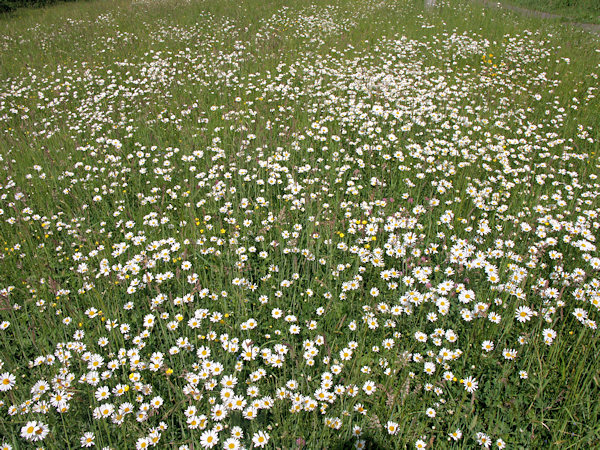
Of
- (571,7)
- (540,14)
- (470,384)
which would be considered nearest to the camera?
(470,384)

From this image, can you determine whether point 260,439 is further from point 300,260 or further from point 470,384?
point 300,260

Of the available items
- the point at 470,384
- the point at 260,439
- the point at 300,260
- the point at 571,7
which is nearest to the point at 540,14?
the point at 571,7

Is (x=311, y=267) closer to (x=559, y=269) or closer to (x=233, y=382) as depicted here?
(x=233, y=382)

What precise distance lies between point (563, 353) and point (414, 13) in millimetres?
13858

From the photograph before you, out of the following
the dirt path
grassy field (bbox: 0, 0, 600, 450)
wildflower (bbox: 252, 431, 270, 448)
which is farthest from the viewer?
the dirt path

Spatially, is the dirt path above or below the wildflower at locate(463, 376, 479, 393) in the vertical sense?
above

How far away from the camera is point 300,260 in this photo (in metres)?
3.54

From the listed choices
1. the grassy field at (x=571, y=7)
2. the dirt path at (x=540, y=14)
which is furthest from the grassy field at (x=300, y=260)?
the grassy field at (x=571, y=7)

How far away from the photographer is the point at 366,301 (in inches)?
120

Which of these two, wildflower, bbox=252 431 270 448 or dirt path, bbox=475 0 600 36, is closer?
wildflower, bbox=252 431 270 448

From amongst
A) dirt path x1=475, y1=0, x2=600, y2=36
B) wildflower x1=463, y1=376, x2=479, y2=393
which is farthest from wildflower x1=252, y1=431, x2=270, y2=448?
dirt path x1=475, y1=0, x2=600, y2=36

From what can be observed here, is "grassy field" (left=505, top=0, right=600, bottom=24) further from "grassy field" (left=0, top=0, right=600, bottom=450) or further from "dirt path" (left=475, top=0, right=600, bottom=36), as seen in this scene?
"grassy field" (left=0, top=0, right=600, bottom=450)

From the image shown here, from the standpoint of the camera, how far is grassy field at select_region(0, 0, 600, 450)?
225 cm

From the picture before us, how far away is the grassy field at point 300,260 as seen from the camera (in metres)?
2.25
